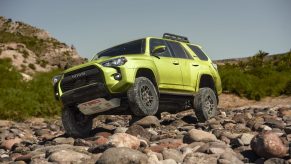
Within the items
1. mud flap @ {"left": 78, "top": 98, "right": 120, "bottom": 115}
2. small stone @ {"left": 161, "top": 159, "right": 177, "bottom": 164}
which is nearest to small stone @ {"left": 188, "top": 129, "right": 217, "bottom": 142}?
small stone @ {"left": 161, "top": 159, "right": 177, "bottom": 164}

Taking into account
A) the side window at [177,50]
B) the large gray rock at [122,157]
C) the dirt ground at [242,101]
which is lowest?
the dirt ground at [242,101]

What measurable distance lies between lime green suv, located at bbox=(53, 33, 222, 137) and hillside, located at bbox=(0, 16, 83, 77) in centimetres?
2032

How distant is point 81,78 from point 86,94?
35 centimetres

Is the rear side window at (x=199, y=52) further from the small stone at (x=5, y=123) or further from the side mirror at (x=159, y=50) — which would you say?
the small stone at (x=5, y=123)

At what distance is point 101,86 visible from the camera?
277 inches

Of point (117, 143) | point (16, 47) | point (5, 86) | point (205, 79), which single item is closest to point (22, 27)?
point (16, 47)

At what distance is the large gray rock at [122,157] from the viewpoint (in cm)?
434

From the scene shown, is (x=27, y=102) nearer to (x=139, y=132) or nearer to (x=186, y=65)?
(x=186, y=65)

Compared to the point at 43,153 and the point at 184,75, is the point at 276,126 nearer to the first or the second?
the point at 184,75

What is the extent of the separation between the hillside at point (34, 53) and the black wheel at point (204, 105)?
20.6m

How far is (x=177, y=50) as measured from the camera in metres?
9.20

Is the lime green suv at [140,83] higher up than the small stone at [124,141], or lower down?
higher up

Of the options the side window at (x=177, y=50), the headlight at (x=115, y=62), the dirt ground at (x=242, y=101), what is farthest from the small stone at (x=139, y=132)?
the dirt ground at (x=242, y=101)

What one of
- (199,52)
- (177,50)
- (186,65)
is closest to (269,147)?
(186,65)
